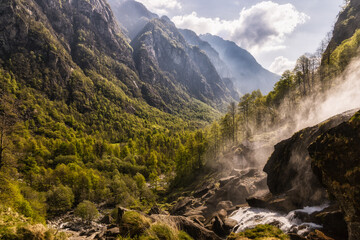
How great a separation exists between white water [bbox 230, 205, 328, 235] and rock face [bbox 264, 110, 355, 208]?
179 cm

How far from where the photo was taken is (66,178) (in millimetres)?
65688

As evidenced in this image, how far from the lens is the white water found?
18.6m

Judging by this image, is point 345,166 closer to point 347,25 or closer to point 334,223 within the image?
point 334,223

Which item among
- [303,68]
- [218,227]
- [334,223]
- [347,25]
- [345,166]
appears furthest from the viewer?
[347,25]

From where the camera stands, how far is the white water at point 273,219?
18609 millimetres

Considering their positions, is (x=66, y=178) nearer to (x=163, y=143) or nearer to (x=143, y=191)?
(x=143, y=191)

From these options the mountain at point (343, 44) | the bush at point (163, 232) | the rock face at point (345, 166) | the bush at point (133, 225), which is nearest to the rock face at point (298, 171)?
the rock face at point (345, 166)

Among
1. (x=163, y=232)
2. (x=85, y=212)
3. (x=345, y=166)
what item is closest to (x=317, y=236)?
(x=345, y=166)

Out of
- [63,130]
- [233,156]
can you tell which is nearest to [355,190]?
[233,156]

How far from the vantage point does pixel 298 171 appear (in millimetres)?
25891

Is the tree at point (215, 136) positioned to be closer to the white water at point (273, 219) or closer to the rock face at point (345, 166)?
the white water at point (273, 219)

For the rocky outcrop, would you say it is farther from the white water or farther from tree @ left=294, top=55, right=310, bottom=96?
tree @ left=294, top=55, right=310, bottom=96

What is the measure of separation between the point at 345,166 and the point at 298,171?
16719mm

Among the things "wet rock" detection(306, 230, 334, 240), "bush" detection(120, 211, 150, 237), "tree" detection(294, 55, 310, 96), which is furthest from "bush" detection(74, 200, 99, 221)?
"tree" detection(294, 55, 310, 96)
